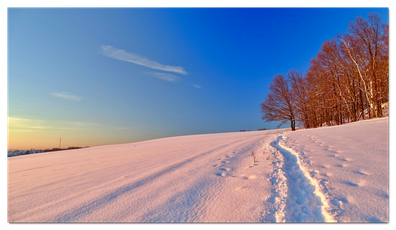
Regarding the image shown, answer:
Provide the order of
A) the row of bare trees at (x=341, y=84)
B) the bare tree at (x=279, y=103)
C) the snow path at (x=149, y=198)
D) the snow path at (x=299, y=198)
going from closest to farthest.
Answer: the snow path at (x=299, y=198) → the snow path at (x=149, y=198) → the row of bare trees at (x=341, y=84) → the bare tree at (x=279, y=103)

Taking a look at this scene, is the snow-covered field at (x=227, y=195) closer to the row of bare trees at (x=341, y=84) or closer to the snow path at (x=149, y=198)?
the snow path at (x=149, y=198)

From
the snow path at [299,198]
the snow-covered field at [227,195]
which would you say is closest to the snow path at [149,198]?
the snow-covered field at [227,195]

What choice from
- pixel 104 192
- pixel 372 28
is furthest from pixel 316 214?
pixel 372 28

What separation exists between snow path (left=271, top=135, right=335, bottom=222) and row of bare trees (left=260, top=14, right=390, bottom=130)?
38.7 feet

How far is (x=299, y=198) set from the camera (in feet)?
6.18

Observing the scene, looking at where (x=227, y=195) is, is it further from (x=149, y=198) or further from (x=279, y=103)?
(x=279, y=103)

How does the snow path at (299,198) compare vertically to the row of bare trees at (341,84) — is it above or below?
below

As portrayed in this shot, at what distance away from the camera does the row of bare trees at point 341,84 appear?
11578mm

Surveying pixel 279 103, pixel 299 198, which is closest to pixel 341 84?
pixel 279 103

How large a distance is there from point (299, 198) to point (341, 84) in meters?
18.0

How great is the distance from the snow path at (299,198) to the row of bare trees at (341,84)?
1180 cm

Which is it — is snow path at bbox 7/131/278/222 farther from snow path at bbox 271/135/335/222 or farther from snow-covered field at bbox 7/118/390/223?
snow path at bbox 271/135/335/222

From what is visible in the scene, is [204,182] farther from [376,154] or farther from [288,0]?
[288,0]
